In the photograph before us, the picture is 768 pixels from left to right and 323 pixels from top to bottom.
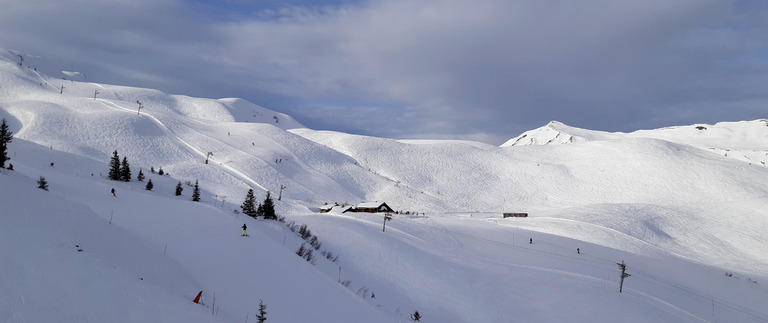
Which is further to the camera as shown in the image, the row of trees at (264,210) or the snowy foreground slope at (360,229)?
the row of trees at (264,210)

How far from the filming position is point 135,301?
17.1 ft

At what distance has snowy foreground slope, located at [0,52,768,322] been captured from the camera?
21.1 feet

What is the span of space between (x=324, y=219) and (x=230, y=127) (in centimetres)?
7596

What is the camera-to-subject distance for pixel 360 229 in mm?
33625

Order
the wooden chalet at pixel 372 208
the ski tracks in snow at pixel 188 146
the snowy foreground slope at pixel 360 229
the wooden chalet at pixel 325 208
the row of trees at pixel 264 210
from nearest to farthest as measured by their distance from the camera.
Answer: the snowy foreground slope at pixel 360 229
the row of trees at pixel 264 210
the wooden chalet at pixel 325 208
the wooden chalet at pixel 372 208
the ski tracks in snow at pixel 188 146

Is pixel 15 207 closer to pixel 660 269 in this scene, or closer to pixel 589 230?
pixel 660 269

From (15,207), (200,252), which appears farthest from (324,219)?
(15,207)

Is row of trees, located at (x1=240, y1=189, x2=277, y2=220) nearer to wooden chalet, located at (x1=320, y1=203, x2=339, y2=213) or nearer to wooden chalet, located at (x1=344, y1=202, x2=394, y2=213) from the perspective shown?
wooden chalet, located at (x1=320, y1=203, x2=339, y2=213)

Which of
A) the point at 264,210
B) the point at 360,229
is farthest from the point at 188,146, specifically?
the point at 360,229

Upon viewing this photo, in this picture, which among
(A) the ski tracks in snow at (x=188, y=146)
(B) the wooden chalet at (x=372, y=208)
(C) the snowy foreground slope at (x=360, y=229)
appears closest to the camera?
(C) the snowy foreground slope at (x=360, y=229)

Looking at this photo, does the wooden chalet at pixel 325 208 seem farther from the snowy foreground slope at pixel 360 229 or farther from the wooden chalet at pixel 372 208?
the wooden chalet at pixel 372 208

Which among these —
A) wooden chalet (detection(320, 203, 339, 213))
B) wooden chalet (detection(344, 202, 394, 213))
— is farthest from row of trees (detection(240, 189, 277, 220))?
wooden chalet (detection(344, 202, 394, 213))

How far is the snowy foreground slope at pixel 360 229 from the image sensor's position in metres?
6.45

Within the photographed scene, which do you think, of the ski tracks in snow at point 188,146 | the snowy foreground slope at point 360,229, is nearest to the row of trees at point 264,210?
the snowy foreground slope at point 360,229
